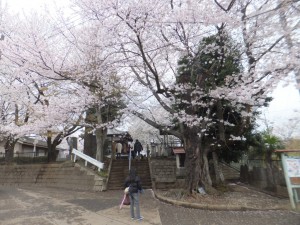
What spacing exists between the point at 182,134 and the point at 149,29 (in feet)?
15.2

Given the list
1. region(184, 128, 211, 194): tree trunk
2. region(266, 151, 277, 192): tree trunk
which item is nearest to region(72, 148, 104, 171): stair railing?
region(184, 128, 211, 194): tree trunk

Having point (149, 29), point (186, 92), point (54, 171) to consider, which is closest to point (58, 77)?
point (149, 29)

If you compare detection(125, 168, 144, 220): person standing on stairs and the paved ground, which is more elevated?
detection(125, 168, 144, 220): person standing on stairs

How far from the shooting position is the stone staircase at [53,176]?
50.4 feet

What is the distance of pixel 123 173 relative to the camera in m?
17.0

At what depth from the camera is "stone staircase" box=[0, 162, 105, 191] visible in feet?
50.4

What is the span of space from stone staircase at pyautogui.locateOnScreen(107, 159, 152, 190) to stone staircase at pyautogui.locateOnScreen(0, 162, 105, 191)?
0.94m

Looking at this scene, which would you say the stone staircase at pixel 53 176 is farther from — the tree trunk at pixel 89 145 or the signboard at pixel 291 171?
the signboard at pixel 291 171

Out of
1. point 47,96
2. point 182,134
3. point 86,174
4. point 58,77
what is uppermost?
point 47,96

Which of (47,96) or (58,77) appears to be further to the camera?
(47,96)

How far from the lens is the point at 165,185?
15508 millimetres

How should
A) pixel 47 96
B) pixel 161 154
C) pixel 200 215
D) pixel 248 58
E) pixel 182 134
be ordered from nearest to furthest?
pixel 200 215 < pixel 248 58 < pixel 182 134 < pixel 47 96 < pixel 161 154

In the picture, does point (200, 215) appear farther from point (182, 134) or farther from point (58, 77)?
point (58, 77)

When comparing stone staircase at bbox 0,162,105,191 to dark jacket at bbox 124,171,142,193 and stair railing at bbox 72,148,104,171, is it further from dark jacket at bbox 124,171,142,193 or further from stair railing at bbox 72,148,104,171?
dark jacket at bbox 124,171,142,193
